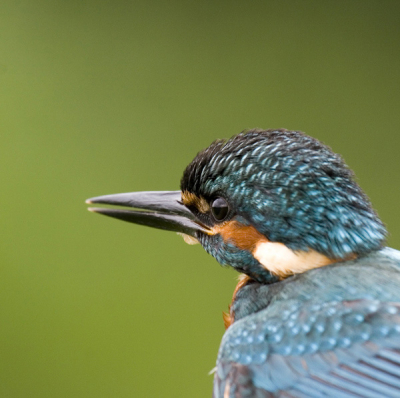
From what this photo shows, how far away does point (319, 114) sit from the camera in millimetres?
2486

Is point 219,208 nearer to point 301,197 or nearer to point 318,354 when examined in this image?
point 301,197

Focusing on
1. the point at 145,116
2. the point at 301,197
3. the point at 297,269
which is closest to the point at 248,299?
the point at 297,269

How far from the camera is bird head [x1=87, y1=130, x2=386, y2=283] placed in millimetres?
987

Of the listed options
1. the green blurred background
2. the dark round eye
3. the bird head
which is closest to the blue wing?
the bird head

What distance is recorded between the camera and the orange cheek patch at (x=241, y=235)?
1041 mm

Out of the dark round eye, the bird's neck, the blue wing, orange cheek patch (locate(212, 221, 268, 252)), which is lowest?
the blue wing

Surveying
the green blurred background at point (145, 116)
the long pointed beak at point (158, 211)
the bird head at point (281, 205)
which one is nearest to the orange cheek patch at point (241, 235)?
the bird head at point (281, 205)

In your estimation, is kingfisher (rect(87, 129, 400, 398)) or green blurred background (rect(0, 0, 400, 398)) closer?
kingfisher (rect(87, 129, 400, 398))

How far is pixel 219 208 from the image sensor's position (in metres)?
1.08

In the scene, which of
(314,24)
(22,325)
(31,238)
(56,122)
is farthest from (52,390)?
(314,24)

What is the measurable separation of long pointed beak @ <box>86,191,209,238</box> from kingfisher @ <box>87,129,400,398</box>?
0.05 m

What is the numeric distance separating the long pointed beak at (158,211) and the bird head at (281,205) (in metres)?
0.09

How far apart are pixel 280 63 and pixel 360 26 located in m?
0.41

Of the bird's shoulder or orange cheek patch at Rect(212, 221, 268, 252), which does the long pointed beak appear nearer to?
orange cheek patch at Rect(212, 221, 268, 252)
